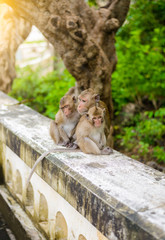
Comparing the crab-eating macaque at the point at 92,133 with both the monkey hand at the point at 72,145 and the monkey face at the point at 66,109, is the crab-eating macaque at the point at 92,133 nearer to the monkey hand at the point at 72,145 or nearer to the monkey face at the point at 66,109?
the monkey hand at the point at 72,145

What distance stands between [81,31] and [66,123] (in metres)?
1.01

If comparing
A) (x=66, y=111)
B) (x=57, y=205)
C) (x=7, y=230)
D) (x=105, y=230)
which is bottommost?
(x=7, y=230)

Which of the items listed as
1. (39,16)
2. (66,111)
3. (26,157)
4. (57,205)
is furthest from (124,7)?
(57,205)

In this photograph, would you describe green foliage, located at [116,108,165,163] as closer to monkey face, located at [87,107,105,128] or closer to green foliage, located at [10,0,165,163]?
green foliage, located at [10,0,165,163]

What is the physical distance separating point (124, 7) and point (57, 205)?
8.48 ft

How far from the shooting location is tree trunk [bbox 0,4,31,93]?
5.54m

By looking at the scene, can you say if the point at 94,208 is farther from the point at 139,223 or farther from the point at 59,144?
the point at 59,144

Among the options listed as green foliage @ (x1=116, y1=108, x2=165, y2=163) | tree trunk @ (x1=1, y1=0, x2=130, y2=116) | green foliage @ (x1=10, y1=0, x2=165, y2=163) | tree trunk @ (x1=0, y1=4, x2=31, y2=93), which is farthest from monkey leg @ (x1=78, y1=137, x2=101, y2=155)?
tree trunk @ (x1=0, y1=4, x2=31, y2=93)

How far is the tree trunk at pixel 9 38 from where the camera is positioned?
554cm

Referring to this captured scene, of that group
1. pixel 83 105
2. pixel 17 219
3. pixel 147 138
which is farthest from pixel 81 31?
pixel 147 138

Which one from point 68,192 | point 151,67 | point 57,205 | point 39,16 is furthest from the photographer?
point 151,67

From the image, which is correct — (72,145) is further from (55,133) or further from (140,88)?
(140,88)

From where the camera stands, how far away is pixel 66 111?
2.71 metres

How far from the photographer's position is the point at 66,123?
2906 mm
